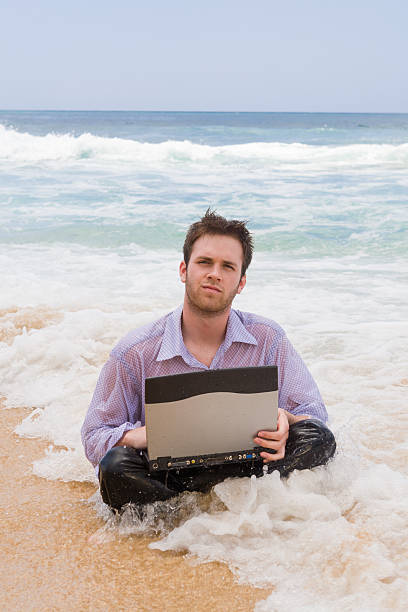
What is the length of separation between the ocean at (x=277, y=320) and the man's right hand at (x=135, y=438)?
312mm

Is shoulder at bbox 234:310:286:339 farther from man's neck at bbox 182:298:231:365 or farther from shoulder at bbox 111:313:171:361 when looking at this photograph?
shoulder at bbox 111:313:171:361

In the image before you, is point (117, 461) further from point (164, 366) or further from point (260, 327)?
point (260, 327)

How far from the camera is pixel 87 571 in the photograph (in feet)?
7.37

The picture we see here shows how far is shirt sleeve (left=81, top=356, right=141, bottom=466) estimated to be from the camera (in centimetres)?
250

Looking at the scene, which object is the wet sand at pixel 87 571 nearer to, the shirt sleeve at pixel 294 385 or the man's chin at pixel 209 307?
the shirt sleeve at pixel 294 385

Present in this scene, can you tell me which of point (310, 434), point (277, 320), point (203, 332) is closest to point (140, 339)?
point (203, 332)

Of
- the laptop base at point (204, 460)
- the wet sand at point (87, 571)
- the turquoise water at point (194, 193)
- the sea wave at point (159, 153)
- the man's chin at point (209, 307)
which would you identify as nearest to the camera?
the wet sand at point (87, 571)

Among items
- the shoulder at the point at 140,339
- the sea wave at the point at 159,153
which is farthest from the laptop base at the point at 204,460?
the sea wave at the point at 159,153

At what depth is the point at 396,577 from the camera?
2.19 meters

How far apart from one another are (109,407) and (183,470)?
1.23 feet

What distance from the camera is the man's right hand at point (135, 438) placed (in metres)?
2.40

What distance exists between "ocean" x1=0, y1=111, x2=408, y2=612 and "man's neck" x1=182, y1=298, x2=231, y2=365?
1.74ft

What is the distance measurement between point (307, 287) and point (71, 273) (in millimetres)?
2689

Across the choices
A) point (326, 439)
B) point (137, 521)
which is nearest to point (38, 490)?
point (137, 521)
